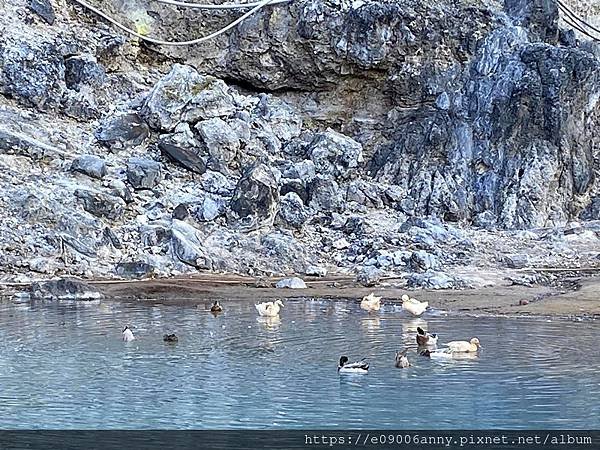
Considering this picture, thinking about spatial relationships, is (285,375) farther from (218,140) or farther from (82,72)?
(82,72)

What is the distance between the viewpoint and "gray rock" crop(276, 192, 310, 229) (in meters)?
18.7

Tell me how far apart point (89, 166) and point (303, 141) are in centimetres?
577

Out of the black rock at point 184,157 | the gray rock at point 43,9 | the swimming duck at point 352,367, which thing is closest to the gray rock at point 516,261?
the black rock at point 184,157

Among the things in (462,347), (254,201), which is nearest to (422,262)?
(254,201)

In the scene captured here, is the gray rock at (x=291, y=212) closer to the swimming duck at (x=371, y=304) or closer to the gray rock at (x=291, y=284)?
the gray rock at (x=291, y=284)

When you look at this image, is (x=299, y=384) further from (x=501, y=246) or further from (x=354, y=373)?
(x=501, y=246)

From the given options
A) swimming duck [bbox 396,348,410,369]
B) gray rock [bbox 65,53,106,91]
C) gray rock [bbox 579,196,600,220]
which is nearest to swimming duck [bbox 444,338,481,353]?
swimming duck [bbox 396,348,410,369]

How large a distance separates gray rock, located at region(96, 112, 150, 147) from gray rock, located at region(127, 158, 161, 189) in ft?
3.78

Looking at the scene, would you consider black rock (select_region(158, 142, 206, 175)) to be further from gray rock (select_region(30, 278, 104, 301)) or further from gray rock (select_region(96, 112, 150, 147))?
gray rock (select_region(30, 278, 104, 301))

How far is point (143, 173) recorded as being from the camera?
1906 cm

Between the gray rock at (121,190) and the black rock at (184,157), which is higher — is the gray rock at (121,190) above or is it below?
below

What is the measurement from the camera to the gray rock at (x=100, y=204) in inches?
690

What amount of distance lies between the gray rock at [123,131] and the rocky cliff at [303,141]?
5cm

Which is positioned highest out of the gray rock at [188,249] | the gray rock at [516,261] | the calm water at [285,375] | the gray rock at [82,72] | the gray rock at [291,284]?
the gray rock at [82,72]
